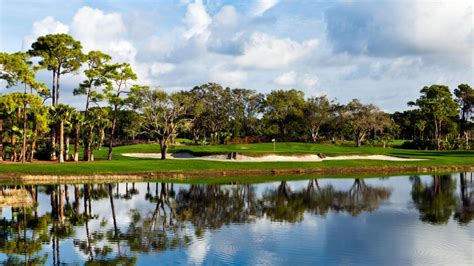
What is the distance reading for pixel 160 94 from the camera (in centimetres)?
7469

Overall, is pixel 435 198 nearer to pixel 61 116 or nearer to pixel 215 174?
pixel 215 174

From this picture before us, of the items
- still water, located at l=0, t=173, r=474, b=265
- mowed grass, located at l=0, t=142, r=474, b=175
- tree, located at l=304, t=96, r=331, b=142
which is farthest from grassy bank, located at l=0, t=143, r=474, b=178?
tree, located at l=304, t=96, r=331, b=142

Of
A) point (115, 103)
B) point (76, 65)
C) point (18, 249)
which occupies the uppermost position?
point (76, 65)

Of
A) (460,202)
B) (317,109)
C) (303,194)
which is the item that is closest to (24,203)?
(303,194)

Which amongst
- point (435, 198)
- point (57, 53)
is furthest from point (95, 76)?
point (435, 198)

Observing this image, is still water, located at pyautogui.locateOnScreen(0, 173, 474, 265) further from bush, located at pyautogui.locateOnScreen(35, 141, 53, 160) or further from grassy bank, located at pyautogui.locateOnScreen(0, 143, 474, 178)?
bush, located at pyautogui.locateOnScreen(35, 141, 53, 160)

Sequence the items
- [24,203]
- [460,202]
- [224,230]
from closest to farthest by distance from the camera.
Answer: [224,230], [24,203], [460,202]

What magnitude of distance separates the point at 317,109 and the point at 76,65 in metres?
66.0

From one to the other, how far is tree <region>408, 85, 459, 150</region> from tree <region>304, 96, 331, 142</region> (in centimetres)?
2454

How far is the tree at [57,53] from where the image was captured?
71000 millimetres

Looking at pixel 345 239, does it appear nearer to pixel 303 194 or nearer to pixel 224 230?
pixel 224 230

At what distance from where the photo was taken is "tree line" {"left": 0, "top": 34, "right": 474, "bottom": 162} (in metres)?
65.2

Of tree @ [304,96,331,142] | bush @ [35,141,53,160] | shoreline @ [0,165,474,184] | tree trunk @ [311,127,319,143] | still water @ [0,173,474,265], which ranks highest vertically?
tree @ [304,96,331,142]

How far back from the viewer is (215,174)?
60125 millimetres
